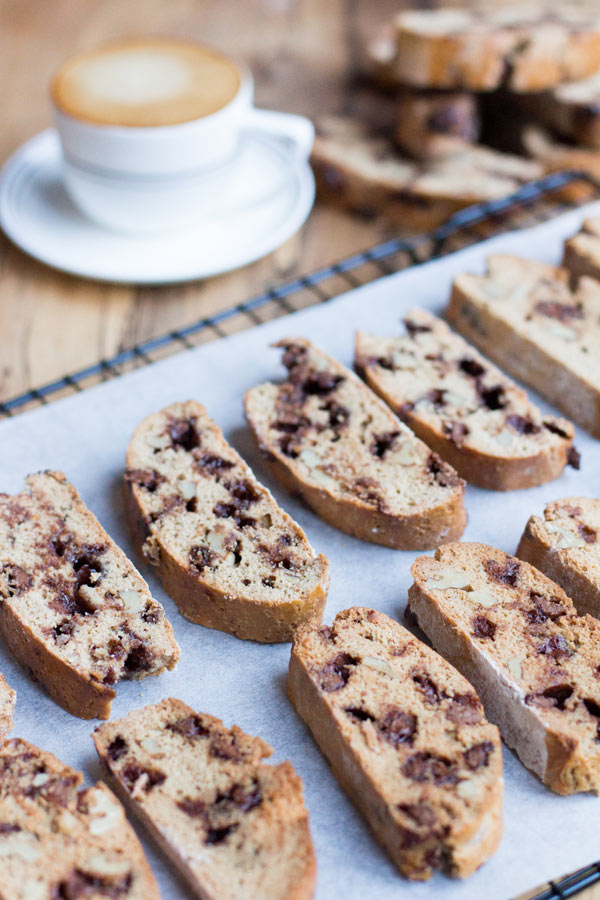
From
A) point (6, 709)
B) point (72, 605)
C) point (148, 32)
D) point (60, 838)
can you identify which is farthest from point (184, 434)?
point (148, 32)

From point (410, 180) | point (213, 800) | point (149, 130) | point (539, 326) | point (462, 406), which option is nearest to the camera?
point (213, 800)

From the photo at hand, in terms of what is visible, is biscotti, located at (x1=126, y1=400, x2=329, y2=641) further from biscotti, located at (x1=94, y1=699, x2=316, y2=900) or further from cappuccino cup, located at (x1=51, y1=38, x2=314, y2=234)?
cappuccino cup, located at (x1=51, y1=38, x2=314, y2=234)

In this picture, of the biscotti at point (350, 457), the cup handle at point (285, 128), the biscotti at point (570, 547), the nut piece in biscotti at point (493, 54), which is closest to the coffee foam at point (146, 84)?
the cup handle at point (285, 128)

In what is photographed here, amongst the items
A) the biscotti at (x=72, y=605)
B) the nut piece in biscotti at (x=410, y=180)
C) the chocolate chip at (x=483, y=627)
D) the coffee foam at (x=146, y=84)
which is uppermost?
the coffee foam at (x=146, y=84)

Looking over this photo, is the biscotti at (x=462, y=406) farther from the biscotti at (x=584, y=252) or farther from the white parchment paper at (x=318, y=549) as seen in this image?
the biscotti at (x=584, y=252)

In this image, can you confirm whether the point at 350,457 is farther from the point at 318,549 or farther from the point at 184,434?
the point at 184,434

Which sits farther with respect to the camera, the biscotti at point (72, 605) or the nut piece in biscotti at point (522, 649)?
the biscotti at point (72, 605)

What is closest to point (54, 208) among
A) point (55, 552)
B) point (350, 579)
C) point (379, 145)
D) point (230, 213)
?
point (230, 213)

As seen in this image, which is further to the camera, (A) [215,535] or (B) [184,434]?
(B) [184,434]
